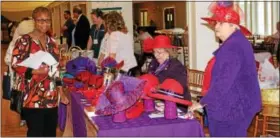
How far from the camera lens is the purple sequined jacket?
6.77 feet

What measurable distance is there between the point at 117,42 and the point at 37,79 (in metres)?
1.91

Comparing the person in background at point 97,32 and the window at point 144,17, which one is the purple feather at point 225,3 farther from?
the window at point 144,17

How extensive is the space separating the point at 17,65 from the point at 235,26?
125 cm

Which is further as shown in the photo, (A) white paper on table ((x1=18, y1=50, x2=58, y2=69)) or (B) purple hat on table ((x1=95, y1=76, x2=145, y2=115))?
(A) white paper on table ((x1=18, y1=50, x2=58, y2=69))

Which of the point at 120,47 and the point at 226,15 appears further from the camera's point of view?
the point at 120,47

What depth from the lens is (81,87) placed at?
318 cm

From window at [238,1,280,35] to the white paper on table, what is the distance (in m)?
5.63

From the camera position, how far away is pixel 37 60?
2490mm

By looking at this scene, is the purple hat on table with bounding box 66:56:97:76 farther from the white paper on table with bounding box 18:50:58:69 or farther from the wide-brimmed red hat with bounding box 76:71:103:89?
the white paper on table with bounding box 18:50:58:69

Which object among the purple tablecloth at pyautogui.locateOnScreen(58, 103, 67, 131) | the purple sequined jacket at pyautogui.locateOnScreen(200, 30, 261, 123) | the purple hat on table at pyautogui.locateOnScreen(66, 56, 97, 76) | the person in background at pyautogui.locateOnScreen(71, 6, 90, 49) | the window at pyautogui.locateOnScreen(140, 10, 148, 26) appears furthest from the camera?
the window at pyautogui.locateOnScreen(140, 10, 148, 26)

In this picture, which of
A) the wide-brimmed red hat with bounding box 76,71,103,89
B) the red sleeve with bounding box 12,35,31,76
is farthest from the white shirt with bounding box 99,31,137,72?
the red sleeve with bounding box 12,35,31,76

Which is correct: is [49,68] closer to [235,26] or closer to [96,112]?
[96,112]

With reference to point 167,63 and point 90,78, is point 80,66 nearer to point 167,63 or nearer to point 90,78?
point 90,78

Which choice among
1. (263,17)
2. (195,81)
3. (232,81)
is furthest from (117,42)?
(263,17)
